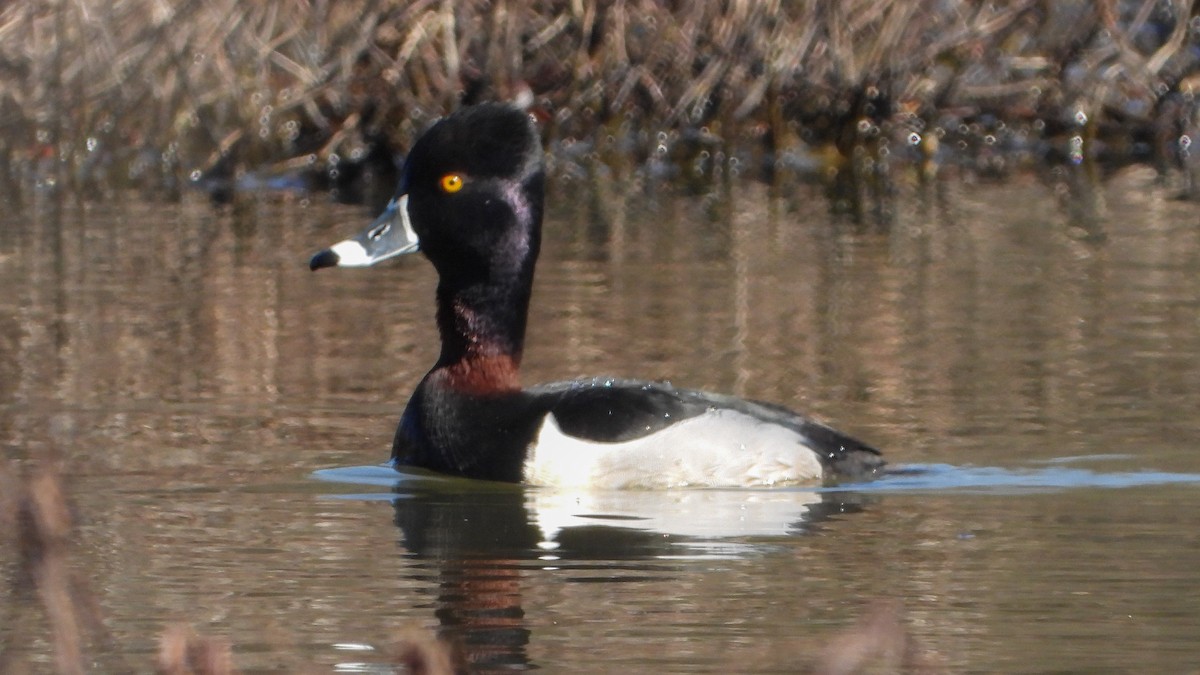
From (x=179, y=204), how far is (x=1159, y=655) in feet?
41.9

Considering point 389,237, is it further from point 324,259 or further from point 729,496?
point 729,496

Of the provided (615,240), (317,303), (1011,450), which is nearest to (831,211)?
(615,240)

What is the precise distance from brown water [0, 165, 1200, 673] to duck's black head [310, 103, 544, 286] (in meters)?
0.71

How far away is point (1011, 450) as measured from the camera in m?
8.01

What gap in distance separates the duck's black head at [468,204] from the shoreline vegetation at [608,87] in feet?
31.2

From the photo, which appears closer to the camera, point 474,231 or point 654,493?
point 654,493

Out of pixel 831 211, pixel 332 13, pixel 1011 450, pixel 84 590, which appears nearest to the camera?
pixel 84 590

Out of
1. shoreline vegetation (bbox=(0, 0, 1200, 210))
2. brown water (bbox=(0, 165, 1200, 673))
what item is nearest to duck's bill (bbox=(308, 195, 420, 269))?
brown water (bbox=(0, 165, 1200, 673))

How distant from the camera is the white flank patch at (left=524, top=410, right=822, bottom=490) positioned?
750 centimetres

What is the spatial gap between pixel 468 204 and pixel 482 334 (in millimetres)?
455

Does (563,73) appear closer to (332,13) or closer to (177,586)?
(332,13)

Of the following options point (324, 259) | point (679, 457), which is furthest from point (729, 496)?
point (324, 259)

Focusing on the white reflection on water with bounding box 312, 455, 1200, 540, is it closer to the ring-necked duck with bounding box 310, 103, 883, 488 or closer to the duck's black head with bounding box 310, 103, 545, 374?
the ring-necked duck with bounding box 310, 103, 883, 488

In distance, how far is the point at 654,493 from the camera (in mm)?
7461
